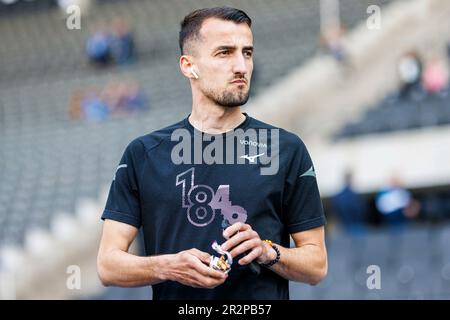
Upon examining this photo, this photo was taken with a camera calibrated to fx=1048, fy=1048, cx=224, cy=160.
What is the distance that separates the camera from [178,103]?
18.1 m

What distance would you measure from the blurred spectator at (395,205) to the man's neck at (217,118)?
8.98m

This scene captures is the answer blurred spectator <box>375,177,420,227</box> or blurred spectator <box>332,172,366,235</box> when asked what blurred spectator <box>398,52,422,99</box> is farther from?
blurred spectator <box>332,172,366,235</box>

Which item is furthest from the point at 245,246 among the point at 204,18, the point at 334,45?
the point at 334,45

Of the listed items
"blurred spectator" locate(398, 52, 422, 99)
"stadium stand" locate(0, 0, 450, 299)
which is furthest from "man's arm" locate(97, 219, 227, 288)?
"blurred spectator" locate(398, 52, 422, 99)

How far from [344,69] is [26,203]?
6.04 metres

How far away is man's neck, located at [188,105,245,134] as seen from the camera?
3592 millimetres

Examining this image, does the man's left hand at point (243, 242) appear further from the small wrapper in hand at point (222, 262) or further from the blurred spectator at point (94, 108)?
the blurred spectator at point (94, 108)

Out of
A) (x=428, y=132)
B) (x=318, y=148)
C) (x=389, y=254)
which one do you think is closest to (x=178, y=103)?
(x=318, y=148)

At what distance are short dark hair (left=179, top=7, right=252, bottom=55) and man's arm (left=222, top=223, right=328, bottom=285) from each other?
73 centimetres

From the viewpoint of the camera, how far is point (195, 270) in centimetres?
320

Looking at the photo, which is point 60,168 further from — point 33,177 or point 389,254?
point 389,254

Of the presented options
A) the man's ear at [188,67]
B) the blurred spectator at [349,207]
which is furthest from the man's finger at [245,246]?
the blurred spectator at [349,207]

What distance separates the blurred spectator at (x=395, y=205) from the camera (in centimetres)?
1245

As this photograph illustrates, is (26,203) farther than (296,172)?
Yes
